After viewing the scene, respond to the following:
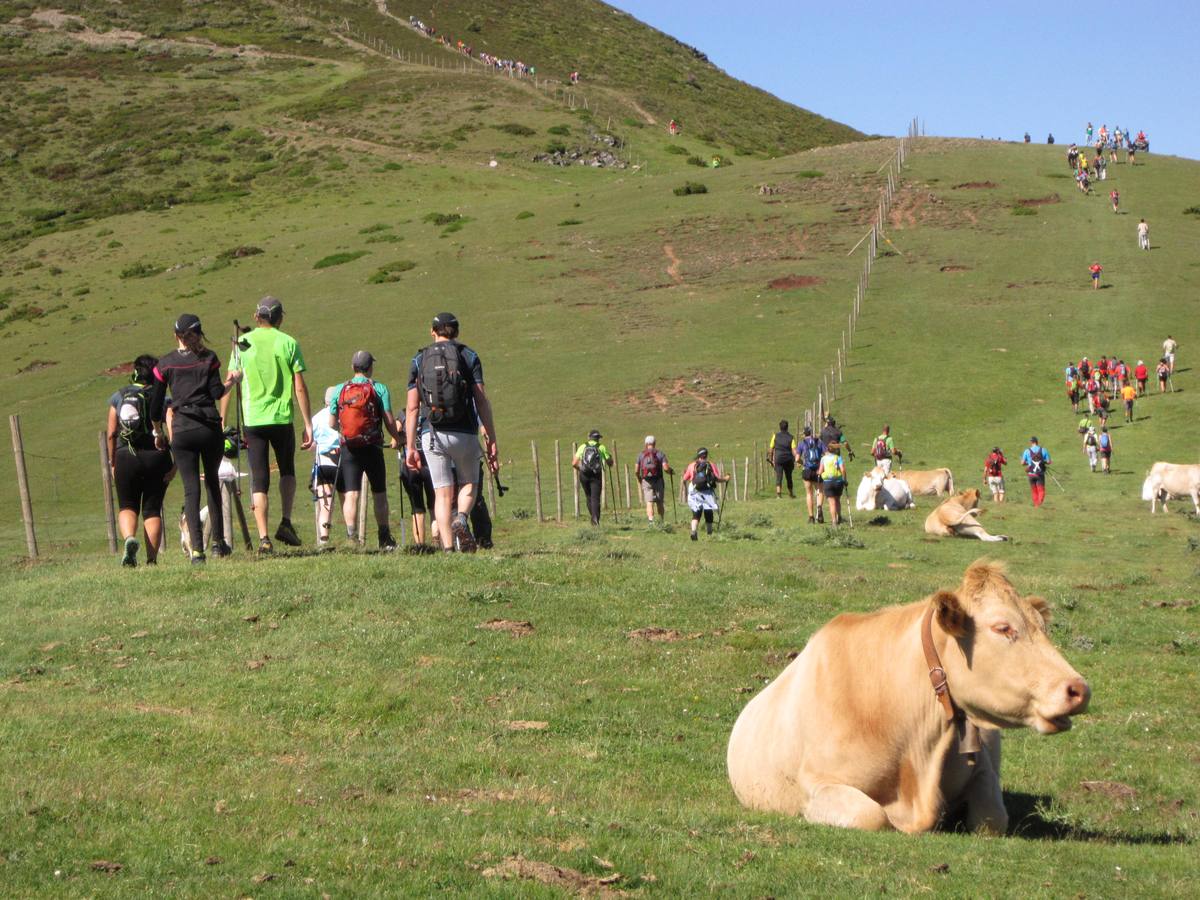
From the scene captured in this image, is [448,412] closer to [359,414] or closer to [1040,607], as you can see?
[359,414]

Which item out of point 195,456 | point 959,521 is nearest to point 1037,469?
point 959,521

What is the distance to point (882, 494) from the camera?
3456 cm

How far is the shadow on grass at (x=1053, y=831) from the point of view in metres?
7.78

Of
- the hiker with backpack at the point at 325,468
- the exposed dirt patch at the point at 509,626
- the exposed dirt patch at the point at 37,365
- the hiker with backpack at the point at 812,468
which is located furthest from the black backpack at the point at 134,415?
the exposed dirt patch at the point at 37,365

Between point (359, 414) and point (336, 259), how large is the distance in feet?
208

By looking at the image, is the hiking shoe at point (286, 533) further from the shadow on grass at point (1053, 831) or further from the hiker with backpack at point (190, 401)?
the shadow on grass at point (1053, 831)

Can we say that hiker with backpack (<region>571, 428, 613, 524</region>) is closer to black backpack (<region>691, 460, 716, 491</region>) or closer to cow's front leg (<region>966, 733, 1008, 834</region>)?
black backpack (<region>691, 460, 716, 491</region>)

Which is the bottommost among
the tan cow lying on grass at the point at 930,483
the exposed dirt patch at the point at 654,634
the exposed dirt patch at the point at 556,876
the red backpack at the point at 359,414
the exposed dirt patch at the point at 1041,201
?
the tan cow lying on grass at the point at 930,483

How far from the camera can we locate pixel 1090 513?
3250cm

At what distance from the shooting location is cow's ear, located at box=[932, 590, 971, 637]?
6.93 m

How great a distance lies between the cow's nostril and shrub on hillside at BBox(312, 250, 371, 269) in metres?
72.4

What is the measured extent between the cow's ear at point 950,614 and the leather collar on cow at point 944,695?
24cm

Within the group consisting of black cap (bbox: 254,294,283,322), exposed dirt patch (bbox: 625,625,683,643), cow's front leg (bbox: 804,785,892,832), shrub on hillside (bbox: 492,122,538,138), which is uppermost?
shrub on hillside (bbox: 492,122,538,138)

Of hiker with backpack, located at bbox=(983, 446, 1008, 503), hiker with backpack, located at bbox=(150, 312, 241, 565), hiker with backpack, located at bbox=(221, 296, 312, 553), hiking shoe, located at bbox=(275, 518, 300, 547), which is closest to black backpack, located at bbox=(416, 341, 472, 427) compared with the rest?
hiker with backpack, located at bbox=(221, 296, 312, 553)
